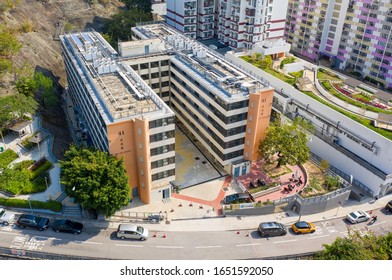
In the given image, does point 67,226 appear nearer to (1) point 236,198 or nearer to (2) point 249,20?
(1) point 236,198

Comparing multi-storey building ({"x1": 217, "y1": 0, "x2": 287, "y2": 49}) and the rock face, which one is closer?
the rock face

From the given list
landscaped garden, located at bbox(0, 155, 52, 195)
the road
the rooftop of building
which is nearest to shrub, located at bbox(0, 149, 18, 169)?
landscaped garden, located at bbox(0, 155, 52, 195)

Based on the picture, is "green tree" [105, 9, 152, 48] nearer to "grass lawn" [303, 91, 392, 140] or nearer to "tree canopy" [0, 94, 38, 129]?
"tree canopy" [0, 94, 38, 129]

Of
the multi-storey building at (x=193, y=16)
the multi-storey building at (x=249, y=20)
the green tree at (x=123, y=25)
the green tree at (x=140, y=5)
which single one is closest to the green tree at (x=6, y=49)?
the green tree at (x=123, y=25)

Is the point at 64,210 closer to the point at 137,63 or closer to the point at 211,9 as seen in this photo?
the point at 137,63

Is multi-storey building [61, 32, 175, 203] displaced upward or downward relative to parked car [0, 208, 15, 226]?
upward

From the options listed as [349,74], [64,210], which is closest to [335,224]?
[64,210]
